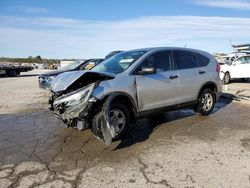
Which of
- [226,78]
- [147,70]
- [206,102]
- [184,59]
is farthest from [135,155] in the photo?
[226,78]

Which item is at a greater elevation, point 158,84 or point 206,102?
point 158,84

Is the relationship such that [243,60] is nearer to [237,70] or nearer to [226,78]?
[237,70]

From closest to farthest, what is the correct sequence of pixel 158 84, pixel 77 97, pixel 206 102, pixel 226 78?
pixel 77 97, pixel 158 84, pixel 206 102, pixel 226 78

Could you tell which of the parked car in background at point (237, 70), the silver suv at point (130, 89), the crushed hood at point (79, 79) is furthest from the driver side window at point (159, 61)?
the parked car in background at point (237, 70)

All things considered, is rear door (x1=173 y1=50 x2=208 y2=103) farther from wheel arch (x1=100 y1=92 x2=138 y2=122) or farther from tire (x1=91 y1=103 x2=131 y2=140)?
tire (x1=91 y1=103 x2=131 y2=140)

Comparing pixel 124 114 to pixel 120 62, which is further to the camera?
pixel 120 62

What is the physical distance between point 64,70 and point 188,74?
24.0 feet

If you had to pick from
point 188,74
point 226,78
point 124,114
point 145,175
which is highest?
point 188,74

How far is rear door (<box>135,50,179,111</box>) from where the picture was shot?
629cm

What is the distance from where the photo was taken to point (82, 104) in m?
5.43

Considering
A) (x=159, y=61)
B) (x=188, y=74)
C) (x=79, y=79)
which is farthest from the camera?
(x=188, y=74)

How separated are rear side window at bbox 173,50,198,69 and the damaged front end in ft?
6.82

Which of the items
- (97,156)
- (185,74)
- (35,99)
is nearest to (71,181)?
(97,156)

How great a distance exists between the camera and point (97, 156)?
16.4 ft
